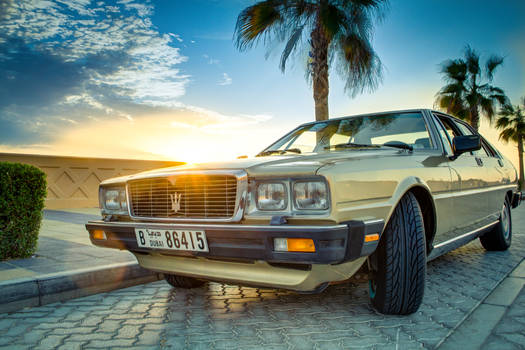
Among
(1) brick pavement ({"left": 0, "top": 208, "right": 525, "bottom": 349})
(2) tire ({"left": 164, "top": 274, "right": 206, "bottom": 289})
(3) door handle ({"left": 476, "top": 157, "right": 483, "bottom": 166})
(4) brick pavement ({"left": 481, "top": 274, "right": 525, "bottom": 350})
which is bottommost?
(4) brick pavement ({"left": 481, "top": 274, "right": 525, "bottom": 350})

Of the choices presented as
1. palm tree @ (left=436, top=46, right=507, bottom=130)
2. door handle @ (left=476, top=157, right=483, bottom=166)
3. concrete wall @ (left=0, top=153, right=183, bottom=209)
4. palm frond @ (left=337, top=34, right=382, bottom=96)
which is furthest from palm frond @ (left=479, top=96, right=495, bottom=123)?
door handle @ (left=476, top=157, right=483, bottom=166)

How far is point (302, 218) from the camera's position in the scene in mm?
2047

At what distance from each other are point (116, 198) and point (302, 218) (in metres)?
1.59

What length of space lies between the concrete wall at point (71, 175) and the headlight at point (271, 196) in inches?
457

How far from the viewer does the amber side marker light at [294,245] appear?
1.97m

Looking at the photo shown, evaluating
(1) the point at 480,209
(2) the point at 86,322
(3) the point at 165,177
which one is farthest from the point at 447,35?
(2) the point at 86,322

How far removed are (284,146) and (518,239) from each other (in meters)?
4.32

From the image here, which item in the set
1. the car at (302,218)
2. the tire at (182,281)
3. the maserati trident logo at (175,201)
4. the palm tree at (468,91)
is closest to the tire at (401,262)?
the car at (302,218)

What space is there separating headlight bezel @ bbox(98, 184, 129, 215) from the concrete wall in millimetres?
10165

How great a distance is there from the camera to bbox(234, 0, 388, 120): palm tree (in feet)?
31.4

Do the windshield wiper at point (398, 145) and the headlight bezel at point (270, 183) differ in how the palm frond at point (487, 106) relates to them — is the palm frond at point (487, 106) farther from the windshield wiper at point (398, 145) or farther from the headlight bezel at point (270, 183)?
the headlight bezel at point (270, 183)

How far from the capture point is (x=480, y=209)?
3.99 m

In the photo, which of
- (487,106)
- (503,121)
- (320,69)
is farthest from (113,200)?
(503,121)

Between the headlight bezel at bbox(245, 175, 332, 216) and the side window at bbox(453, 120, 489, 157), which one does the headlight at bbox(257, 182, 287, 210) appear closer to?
the headlight bezel at bbox(245, 175, 332, 216)
